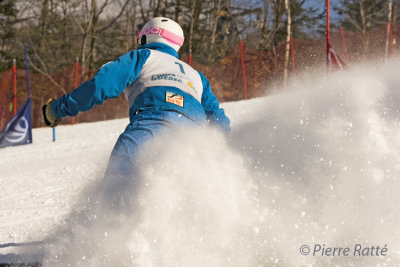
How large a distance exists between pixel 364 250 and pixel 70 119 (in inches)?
568

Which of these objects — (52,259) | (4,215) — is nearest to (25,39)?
A: (4,215)

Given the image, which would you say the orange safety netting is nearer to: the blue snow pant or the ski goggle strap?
the ski goggle strap

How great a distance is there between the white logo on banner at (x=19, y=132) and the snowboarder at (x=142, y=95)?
8.64m

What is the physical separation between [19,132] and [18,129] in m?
0.08

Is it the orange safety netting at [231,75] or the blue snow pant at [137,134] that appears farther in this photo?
the orange safety netting at [231,75]

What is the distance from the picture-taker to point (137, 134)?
2496 millimetres

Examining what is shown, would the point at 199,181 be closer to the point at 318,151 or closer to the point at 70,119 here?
the point at 318,151

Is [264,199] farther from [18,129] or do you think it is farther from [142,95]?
[18,129]

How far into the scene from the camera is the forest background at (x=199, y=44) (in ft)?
52.1

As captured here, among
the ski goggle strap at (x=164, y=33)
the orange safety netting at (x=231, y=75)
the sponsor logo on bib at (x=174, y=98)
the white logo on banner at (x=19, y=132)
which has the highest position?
the ski goggle strap at (x=164, y=33)

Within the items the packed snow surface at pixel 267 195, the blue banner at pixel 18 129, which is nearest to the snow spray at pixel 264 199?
the packed snow surface at pixel 267 195

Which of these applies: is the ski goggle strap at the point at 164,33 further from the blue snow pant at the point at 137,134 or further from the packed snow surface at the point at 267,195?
the packed snow surface at the point at 267,195

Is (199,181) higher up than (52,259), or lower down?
higher up

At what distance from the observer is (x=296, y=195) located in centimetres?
244
